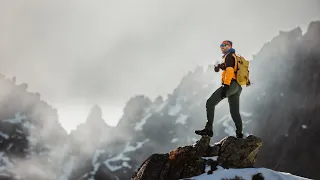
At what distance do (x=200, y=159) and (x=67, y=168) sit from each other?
574 feet

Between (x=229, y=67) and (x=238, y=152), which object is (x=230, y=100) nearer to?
(x=229, y=67)

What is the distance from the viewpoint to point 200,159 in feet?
30.2

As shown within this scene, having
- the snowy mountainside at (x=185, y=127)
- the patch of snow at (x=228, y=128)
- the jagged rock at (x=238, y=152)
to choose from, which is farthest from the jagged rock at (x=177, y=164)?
the patch of snow at (x=228, y=128)

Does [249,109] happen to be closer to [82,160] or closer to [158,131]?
[158,131]

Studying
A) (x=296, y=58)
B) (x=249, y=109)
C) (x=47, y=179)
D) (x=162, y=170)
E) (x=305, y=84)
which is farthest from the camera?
(x=47, y=179)

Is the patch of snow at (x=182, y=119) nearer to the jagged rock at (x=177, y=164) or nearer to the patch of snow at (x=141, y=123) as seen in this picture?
the patch of snow at (x=141, y=123)

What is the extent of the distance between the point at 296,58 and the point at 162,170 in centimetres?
12531

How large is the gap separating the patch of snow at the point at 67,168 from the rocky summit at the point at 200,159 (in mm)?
168871

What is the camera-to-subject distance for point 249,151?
973 cm

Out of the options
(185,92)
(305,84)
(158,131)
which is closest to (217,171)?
(305,84)

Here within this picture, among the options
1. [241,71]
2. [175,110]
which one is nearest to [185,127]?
[175,110]

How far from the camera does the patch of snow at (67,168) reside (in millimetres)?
168875

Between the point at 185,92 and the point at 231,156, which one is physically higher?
the point at 185,92

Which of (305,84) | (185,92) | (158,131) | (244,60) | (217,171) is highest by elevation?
(185,92)
